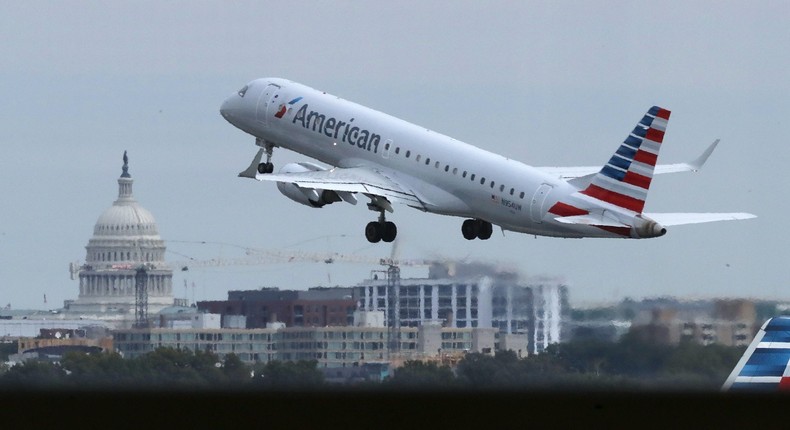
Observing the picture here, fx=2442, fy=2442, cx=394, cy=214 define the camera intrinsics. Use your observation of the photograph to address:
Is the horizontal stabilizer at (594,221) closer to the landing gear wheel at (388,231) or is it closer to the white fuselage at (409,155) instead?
the white fuselage at (409,155)

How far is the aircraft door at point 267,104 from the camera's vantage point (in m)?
93.9

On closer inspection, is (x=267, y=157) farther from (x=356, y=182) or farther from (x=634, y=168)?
(x=634, y=168)

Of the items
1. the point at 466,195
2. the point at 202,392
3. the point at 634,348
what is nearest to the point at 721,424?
the point at 202,392

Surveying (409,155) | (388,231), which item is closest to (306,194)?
(388,231)

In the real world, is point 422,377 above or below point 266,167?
below

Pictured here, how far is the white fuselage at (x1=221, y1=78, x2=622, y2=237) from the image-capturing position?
82250 mm

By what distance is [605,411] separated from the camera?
1956 inches

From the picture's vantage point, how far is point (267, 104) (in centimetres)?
9431

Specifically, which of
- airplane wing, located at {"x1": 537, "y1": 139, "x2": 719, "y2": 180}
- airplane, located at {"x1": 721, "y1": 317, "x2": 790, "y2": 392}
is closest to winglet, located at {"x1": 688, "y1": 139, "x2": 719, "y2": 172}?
airplane wing, located at {"x1": 537, "y1": 139, "x2": 719, "y2": 180}

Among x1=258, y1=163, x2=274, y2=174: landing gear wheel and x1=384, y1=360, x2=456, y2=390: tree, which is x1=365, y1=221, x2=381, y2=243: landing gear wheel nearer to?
x1=258, y1=163, x2=274, y2=174: landing gear wheel

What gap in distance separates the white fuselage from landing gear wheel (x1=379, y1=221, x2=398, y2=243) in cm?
198

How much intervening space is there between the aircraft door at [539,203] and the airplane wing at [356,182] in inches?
305

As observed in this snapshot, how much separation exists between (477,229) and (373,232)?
390 centimetres

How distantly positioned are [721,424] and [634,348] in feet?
85.0
